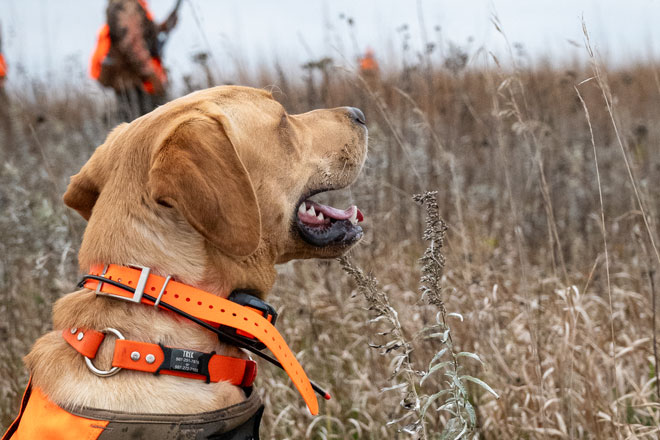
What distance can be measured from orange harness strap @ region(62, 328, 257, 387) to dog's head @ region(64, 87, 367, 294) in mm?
227

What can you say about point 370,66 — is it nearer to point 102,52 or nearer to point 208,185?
point 102,52

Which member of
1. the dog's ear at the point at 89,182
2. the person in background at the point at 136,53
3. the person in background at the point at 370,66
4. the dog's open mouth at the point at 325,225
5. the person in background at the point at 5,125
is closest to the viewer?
the dog's ear at the point at 89,182

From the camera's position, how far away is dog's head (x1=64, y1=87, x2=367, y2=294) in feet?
5.81

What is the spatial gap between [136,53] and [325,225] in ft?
13.9

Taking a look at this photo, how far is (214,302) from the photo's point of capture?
1.81 m

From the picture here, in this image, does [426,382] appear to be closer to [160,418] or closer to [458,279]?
[458,279]

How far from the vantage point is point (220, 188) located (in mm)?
1777

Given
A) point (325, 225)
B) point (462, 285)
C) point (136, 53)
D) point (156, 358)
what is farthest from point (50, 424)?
point (136, 53)

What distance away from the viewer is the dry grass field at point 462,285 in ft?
8.49

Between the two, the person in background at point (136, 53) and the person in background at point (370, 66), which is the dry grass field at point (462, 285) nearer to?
the person in background at point (370, 66)

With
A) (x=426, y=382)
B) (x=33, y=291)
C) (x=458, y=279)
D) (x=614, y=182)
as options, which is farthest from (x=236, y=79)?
(x=614, y=182)

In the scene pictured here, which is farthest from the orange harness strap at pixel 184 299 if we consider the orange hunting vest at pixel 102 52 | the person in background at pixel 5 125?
the person in background at pixel 5 125

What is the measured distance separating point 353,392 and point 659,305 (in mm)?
1809

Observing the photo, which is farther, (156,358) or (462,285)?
(462,285)
